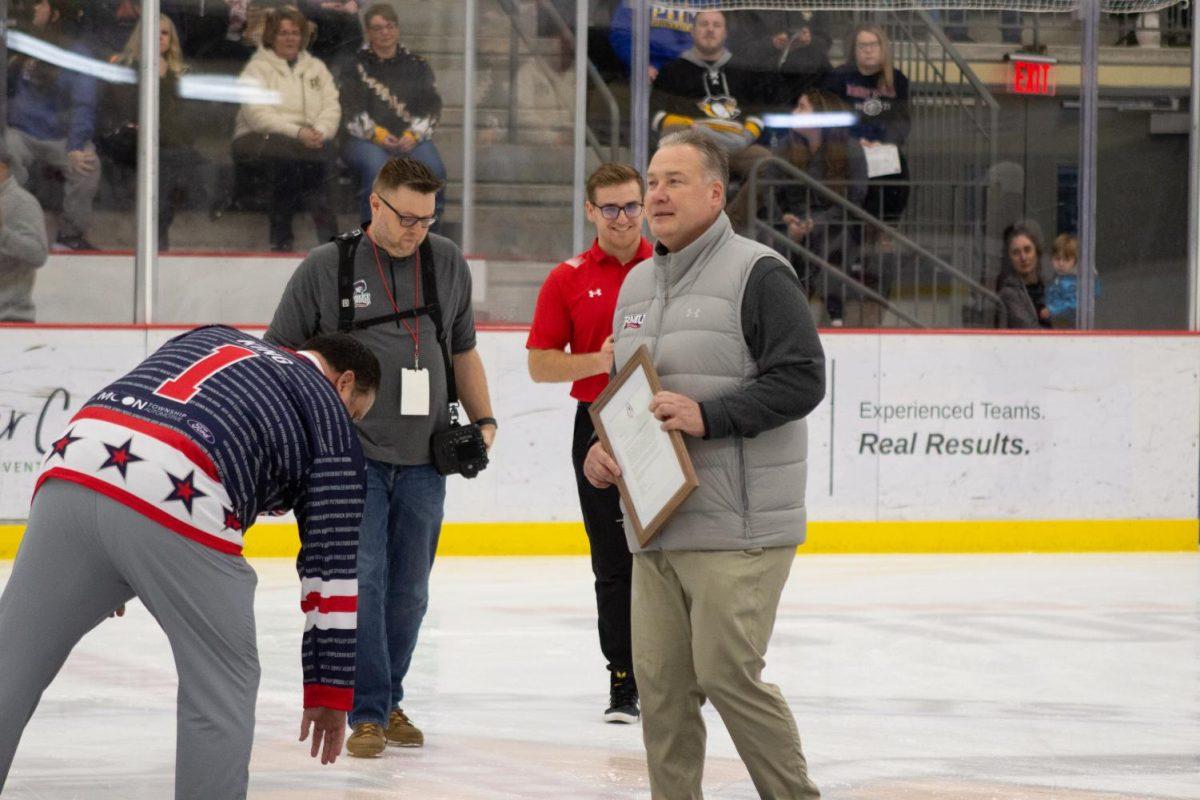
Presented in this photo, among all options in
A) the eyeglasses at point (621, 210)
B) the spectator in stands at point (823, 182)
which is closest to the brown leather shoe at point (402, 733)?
the eyeglasses at point (621, 210)

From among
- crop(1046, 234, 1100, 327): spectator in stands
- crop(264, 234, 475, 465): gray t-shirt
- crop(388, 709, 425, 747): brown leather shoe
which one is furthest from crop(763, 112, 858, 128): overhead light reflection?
crop(388, 709, 425, 747): brown leather shoe

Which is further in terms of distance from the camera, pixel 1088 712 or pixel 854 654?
pixel 854 654

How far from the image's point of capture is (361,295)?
4.36 m

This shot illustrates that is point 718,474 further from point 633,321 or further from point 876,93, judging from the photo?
point 876,93

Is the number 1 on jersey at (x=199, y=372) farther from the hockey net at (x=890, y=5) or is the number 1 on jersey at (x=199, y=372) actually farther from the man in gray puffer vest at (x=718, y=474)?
the hockey net at (x=890, y=5)

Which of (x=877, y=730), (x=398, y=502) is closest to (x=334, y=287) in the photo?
(x=398, y=502)

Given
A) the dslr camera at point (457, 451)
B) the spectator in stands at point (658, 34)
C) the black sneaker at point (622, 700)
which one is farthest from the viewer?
the spectator in stands at point (658, 34)

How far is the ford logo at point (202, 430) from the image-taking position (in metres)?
2.66

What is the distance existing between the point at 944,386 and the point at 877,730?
464cm

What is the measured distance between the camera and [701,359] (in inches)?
129

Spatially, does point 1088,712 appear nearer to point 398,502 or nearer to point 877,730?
point 877,730

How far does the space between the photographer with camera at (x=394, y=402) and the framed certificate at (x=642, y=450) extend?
98 cm

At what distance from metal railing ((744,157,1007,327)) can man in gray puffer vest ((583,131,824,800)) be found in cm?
619

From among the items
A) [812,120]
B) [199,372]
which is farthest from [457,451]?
[812,120]
